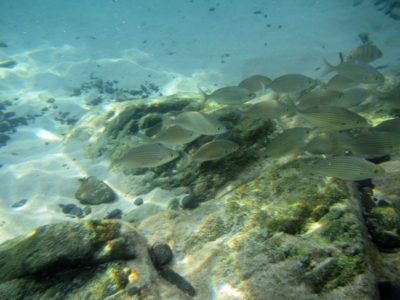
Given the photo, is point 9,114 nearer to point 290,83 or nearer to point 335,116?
point 290,83

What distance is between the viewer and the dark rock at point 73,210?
5.43 metres

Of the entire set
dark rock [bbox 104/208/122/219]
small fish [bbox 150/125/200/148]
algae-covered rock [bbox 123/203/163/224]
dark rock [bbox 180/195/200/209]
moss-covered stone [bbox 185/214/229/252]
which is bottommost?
dark rock [bbox 104/208/122/219]

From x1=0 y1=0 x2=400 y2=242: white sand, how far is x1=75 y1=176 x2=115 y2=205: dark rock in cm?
19

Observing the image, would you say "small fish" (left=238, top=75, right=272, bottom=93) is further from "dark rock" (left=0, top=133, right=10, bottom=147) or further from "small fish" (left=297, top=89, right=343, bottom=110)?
"dark rock" (left=0, top=133, right=10, bottom=147)

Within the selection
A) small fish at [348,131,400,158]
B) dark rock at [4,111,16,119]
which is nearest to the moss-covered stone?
small fish at [348,131,400,158]

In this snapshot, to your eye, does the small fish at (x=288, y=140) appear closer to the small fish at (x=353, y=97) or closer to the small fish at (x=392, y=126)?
the small fish at (x=392, y=126)

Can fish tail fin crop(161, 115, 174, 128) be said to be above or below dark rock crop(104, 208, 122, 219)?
above

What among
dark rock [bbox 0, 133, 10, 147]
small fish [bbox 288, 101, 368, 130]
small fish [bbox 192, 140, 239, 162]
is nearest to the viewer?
small fish [bbox 288, 101, 368, 130]

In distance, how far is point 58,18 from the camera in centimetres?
3659

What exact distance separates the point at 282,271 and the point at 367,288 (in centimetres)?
62

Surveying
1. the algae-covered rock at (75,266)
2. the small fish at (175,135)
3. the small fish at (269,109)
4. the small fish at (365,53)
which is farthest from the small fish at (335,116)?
the small fish at (365,53)

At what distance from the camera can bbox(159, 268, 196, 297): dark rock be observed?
280cm

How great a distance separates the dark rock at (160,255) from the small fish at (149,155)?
41.6 inches

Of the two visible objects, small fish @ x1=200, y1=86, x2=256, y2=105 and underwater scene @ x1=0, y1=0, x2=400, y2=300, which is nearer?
underwater scene @ x1=0, y1=0, x2=400, y2=300
